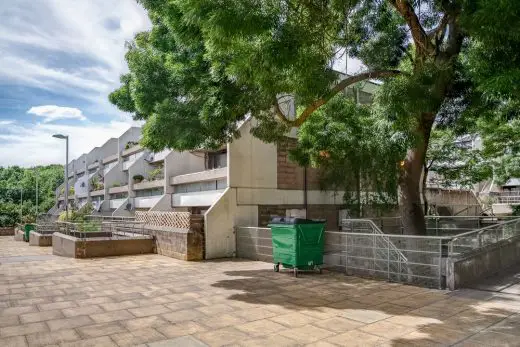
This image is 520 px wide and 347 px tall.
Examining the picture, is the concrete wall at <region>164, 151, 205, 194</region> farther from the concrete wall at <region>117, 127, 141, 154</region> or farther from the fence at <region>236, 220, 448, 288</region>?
the concrete wall at <region>117, 127, 141, 154</region>

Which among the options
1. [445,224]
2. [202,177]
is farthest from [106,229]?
[445,224]

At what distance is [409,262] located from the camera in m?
8.28

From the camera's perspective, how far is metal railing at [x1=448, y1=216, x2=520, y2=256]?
7975 mm

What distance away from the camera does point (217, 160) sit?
1944cm

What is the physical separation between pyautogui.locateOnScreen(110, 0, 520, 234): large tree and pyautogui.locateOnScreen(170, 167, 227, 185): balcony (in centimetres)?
472

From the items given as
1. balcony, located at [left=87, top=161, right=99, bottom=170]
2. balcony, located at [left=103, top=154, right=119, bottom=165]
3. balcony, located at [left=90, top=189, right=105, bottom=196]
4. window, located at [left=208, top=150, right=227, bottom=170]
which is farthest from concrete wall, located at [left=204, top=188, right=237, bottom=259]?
balcony, located at [left=87, top=161, right=99, bottom=170]

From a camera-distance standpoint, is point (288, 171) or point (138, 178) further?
point (138, 178)

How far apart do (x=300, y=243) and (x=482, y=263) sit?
156 inches

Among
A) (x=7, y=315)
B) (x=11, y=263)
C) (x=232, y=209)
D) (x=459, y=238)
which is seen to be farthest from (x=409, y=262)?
(x=11, y=263)

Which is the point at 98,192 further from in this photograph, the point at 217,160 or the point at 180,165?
the point at 217,160

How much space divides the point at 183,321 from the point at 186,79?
632 cm

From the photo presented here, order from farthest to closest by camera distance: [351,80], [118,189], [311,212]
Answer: [118,189] → [311,212] → [351,80]

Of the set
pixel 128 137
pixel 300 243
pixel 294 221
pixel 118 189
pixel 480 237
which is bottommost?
pixel 300 243

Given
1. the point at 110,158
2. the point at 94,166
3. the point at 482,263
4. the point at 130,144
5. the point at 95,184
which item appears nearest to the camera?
the point at 482,263
